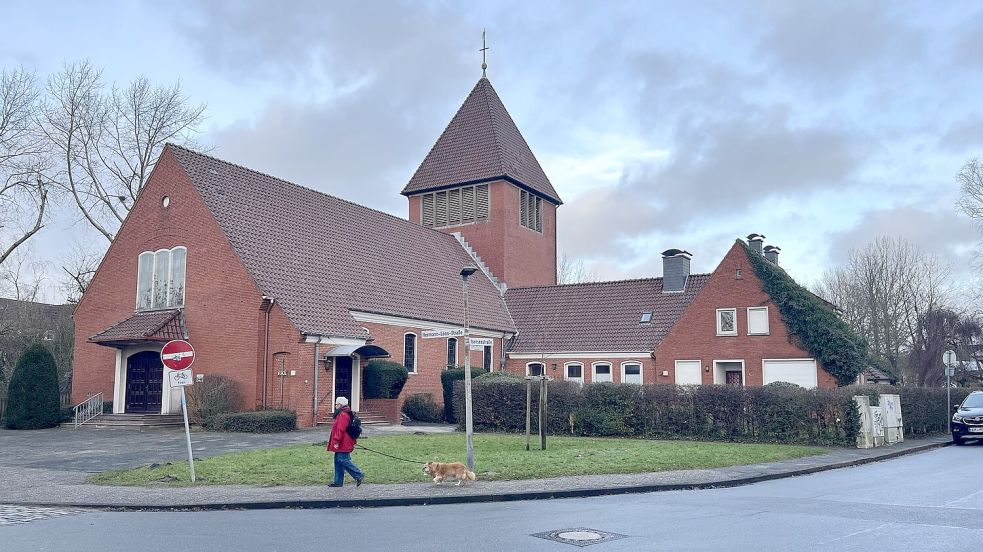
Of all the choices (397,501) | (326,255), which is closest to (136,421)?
(326,255)

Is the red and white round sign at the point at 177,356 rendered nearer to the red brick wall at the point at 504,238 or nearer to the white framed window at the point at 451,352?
the white framed window at the point at 451,352

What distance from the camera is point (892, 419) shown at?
24.4m

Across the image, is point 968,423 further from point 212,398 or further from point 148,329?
point 148,329

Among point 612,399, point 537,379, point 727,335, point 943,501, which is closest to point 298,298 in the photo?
point 537,379

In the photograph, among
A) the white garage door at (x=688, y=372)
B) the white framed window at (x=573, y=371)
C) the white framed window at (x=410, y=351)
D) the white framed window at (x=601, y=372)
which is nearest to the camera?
the white framed window at (x=410, y=351)

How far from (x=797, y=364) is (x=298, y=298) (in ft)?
64.2

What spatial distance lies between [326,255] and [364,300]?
8.07ft

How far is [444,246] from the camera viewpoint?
4225cm

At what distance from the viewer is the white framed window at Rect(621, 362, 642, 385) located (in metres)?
36.8

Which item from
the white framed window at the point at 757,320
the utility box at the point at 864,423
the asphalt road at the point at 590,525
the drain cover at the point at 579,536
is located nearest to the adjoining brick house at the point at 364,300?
the white framed window at the point at 757,320

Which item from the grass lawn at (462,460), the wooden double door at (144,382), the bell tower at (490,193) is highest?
the bell tower at (490,193)

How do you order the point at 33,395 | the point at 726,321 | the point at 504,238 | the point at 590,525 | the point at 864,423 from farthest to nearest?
1. the point at 504,238
2. the point at 726,321
3. the point at 33,395
4. the point at 864,423
5. the point at 590,525

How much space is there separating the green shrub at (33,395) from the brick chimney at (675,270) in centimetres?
2652

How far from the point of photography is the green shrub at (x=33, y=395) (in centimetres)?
2827
